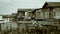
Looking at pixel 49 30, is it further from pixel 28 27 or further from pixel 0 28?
pixel 0 28

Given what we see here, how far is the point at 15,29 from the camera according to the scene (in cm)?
586

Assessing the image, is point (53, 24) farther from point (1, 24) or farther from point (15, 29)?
point (1, 24)

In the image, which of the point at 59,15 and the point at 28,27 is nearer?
the point at 28,27

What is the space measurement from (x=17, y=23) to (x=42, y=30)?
110 cm

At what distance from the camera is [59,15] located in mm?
12414

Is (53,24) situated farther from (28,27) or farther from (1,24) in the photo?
(1,24)

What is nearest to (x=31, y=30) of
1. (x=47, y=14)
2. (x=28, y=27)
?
(x=28, y=27)

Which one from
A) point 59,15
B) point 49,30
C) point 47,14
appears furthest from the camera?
point 59,15

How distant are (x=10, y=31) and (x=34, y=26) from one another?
1.01 m

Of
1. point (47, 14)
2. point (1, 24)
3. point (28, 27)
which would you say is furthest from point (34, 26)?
point (47, 14)

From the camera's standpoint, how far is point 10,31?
18.8ft

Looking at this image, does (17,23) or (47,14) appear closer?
(17,23)

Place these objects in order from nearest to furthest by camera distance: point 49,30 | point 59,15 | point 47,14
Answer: point 49,30 < point 47,14 < point 59,15

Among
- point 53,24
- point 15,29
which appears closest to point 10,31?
point 15,29
